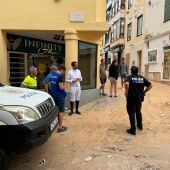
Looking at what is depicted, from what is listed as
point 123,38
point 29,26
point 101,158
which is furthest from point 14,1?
point 123,38

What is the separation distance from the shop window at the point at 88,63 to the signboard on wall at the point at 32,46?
2271mm

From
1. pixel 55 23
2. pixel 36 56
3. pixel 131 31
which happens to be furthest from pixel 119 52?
pixel 55 23

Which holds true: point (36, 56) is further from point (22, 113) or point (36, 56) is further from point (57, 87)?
point (22, 113)

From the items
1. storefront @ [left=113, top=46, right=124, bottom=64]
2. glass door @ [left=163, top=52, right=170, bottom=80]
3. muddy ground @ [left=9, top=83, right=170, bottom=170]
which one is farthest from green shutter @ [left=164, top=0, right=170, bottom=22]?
storefront @ [left=113, top=46, right=124, bottom=64]

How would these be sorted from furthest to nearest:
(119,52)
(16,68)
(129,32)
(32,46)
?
(119,52) < (129,32) < (32,46) < (16,68)

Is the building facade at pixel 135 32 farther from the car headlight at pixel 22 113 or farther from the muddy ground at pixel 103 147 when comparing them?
the car headlight at pixel 22 113

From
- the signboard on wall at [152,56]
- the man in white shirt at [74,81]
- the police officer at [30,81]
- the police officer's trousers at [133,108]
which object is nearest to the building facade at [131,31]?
the signboard on wall at [152,56]

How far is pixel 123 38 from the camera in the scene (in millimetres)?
30344

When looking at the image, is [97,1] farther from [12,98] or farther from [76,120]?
[12,98]

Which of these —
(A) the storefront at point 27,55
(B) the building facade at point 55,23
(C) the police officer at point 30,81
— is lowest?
(C) the police officer at point 30,81

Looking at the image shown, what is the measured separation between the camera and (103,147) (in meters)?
5.51

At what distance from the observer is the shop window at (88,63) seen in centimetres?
979

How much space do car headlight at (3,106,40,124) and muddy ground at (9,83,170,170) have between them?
1087 mm

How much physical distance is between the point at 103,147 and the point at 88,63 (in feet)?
17.6
